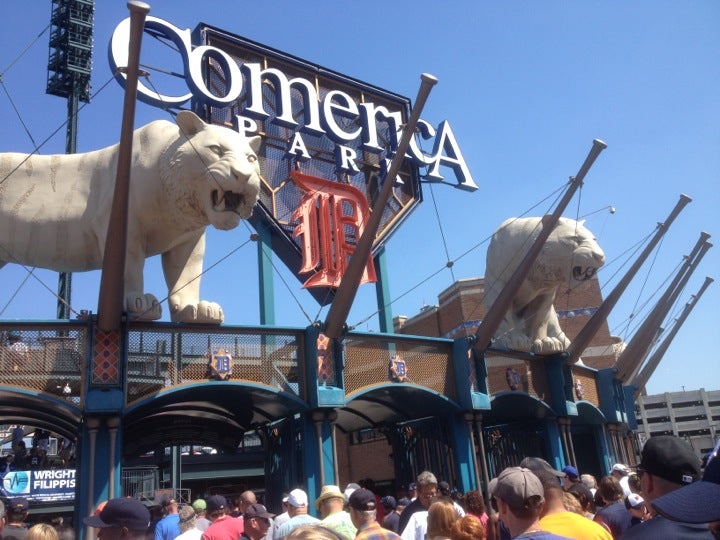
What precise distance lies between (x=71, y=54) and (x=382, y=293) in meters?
21.3

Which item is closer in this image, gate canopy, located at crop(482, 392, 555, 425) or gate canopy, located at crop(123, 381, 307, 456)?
gate canopy, located at crop(123, 381, 307, 456)

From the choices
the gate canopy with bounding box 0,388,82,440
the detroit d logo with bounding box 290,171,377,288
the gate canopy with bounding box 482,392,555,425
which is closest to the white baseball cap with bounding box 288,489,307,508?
the gate canopy with bounding box 0,388,82,440

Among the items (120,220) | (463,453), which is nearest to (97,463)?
(120,220)

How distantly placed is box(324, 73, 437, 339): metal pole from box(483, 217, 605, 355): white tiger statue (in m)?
5.06

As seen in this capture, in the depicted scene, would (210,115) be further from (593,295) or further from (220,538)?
(593,295)

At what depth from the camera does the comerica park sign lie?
14562 mm

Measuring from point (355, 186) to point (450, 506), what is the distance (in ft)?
44.7

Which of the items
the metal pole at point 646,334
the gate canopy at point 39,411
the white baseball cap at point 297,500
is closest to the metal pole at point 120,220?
the gate canopy at point 39,411

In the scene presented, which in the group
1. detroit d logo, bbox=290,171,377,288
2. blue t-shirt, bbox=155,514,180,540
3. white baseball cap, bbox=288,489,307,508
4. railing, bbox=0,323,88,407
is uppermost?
detroit d logo, bbox=290,171,377,288

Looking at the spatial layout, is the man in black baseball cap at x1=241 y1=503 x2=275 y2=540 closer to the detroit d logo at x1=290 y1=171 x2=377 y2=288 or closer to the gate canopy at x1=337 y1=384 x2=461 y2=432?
the gate canopy at x1=337 y1=384 x2=461 y2=432

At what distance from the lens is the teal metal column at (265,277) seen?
44.9ft

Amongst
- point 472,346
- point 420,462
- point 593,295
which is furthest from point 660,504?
point 593,295

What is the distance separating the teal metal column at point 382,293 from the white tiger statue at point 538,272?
7.42 ft

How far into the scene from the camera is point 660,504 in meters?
1.87
